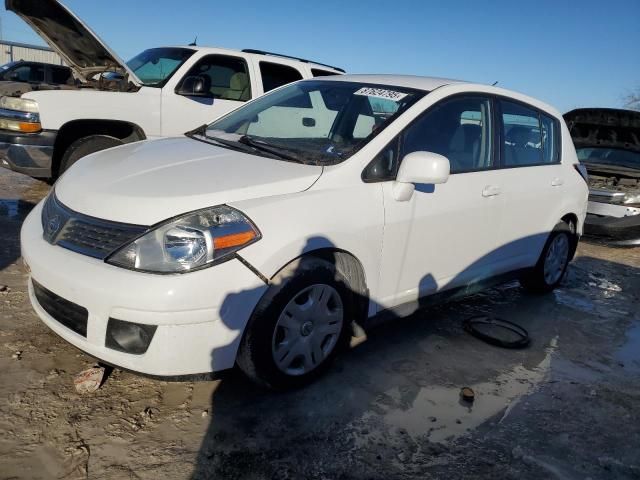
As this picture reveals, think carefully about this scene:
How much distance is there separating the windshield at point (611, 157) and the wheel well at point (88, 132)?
6.87 metres

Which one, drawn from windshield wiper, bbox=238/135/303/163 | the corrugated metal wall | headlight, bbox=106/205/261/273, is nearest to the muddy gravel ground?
headlight, bbox=106/205/261/273

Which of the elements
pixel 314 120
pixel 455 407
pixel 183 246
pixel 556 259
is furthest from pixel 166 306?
pixel 556 259

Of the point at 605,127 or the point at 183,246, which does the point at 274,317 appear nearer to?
the point at 183,246

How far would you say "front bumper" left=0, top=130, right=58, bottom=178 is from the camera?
527 cm

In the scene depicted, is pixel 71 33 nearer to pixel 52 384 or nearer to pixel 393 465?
pixel 52 384

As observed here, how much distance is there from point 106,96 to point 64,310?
12.8 feet

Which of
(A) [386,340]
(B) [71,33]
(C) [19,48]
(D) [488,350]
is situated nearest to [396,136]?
(A) [386,340]

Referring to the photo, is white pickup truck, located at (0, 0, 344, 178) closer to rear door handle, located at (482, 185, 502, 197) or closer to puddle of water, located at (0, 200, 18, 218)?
puddle of water, located at (0, 200, 18, 218)

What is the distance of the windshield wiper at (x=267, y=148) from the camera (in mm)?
2910

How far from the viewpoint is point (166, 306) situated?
84.7 inches

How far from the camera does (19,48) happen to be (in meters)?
24.7

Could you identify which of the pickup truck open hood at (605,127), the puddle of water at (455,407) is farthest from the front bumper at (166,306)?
the pickup truck open hood at (605,127)

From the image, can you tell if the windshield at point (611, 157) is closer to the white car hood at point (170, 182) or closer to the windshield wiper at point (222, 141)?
the windshield wiper at point (222, 141)

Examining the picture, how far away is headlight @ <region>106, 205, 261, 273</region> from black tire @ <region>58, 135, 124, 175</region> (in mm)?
3815
